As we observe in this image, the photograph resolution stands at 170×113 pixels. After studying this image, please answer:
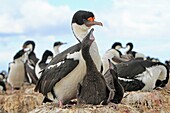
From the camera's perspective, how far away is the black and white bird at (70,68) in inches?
246

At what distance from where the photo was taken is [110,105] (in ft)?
19.4

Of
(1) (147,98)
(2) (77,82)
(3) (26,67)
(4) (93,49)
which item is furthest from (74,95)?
(3) (26,67)

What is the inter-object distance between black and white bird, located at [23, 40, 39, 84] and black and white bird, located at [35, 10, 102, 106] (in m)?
8.73

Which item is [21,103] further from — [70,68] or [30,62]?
[70,68]

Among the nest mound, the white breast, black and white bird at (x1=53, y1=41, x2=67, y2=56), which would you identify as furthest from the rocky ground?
the white breast

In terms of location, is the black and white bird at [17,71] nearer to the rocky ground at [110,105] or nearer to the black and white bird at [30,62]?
the black and white bird at [30,62]

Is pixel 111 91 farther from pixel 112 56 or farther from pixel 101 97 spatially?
pixel 112 56

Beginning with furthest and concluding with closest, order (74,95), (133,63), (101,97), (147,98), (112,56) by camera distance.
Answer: (112,56)
(133,63)
(147,98)
(74,95)
(101,97)

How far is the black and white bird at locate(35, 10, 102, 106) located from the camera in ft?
20.5

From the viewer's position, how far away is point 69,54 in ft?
20.7

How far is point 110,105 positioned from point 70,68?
2.36 ft

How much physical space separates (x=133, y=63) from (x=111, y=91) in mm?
3246

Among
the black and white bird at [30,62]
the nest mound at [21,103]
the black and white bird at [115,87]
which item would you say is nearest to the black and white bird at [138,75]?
the black and white bird at [115,87]

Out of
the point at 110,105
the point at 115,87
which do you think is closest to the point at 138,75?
the point at 115,87
